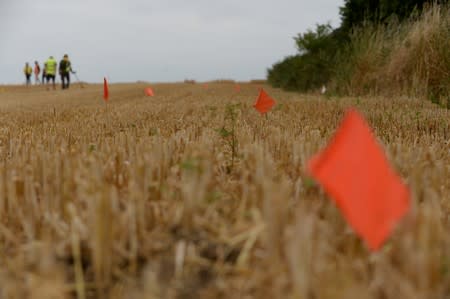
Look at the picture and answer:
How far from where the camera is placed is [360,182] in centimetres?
79

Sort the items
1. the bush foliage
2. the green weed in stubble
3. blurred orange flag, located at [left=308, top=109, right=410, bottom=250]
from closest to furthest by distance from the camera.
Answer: blurred orange flag, located at [left=308, top=109, right=410, bottom=250]
the green weed in stubble
the bush foliage

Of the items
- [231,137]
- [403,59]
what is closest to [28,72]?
[403,59]

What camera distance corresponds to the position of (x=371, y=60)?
959 centimetres

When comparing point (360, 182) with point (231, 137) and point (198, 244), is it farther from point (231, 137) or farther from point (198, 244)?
point (231, 137)

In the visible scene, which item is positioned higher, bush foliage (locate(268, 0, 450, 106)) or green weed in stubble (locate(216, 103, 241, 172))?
bush foliage (locate(268, 0, 450, 106))

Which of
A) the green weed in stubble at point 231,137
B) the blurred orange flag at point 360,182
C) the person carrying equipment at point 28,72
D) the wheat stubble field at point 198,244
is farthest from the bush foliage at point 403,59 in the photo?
the person carrying equipment at point 28,72

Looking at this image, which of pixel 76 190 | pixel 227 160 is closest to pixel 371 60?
pixel 227 160

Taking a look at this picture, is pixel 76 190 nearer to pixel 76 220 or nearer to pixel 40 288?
pixel 76 220

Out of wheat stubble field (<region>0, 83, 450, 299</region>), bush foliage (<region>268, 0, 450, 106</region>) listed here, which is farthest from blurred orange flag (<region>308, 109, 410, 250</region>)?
bush foliage (<region>268, 0, 450, 106</region>)

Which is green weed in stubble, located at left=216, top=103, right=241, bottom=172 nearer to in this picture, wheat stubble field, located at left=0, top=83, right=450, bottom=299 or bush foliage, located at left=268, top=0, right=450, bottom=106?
wheat stubble field, located at left=0, top=83, right=450, bottom=299

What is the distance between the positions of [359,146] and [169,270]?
43 cm

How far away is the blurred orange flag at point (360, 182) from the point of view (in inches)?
30.4

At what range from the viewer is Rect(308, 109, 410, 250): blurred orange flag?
0.77 metres

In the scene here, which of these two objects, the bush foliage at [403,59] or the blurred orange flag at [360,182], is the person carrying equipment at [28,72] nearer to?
the bush foliage at [403,59]
